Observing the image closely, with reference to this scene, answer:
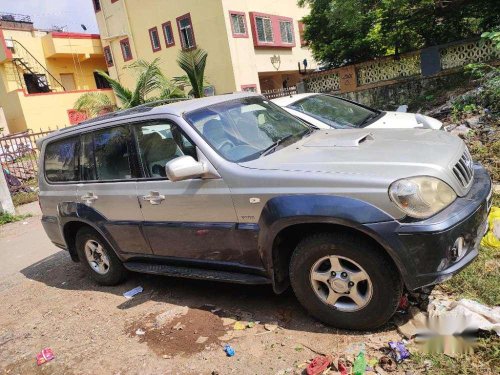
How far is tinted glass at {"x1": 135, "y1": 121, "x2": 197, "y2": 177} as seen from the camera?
12.3ft

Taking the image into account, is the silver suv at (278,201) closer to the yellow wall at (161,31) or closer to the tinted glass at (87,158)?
the tinted glass at (87,158)

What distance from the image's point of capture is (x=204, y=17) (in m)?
20.4

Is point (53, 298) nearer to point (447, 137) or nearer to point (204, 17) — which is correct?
point (447, 137)

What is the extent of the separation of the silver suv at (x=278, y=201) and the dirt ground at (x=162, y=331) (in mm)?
329

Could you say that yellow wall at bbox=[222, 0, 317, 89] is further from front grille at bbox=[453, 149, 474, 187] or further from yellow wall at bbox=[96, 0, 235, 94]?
front grille at bbox=[453, 149, 474, 187]

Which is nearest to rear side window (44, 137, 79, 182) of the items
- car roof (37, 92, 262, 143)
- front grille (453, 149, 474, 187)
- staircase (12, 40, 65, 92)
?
car roof (37, 92, 262, 143)

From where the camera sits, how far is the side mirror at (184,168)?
3312 mm

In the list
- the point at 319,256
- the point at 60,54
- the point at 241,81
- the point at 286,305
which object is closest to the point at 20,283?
the point at 286,305

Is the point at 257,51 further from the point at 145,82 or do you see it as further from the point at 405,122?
the point at 405,122

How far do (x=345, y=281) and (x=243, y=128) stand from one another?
1.63m


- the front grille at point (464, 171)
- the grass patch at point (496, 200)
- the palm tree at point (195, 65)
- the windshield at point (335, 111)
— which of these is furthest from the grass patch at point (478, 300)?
the palm tree at point (195, 65)

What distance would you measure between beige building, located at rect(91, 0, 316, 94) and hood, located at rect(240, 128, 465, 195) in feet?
51.8

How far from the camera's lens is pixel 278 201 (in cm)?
313

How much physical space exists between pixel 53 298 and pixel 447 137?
4.68 metres
